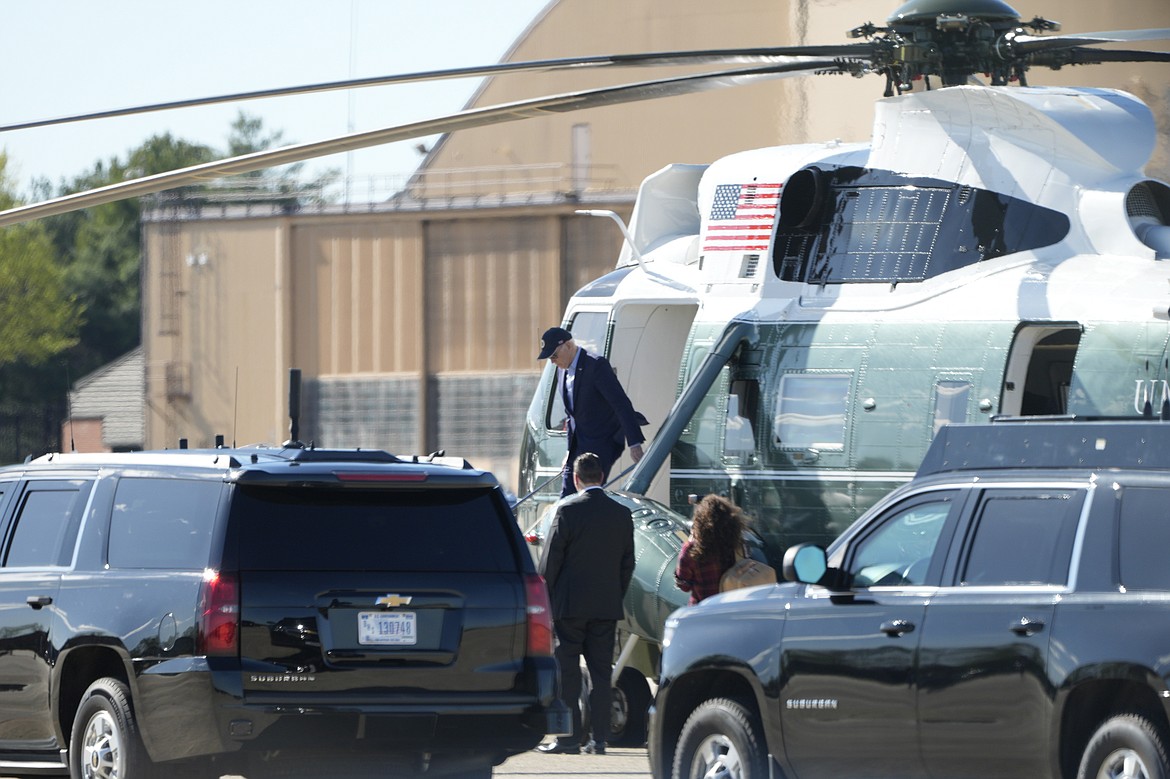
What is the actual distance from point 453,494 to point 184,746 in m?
1.62

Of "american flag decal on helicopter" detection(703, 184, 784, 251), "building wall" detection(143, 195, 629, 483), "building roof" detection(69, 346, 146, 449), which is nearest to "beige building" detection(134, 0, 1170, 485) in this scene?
"building wall" detection(143, 195, 629, 483)

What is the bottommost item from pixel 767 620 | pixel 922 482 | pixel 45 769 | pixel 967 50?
pixel 45 769

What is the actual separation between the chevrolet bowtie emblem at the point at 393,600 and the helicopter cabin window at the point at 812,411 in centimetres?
513

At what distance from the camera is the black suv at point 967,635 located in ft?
22.6

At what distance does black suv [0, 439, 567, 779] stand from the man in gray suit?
7.81ft

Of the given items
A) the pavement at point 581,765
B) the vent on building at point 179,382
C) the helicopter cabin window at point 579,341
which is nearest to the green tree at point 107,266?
the vent on building at point 179,382

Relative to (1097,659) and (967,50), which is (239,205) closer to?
(967,50)

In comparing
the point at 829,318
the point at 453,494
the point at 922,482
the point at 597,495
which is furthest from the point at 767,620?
the point at 829,318

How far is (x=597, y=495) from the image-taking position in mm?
11508

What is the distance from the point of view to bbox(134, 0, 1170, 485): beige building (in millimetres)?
50625

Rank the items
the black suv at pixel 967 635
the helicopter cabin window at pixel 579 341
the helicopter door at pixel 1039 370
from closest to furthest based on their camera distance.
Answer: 1. the black suv at pixel 967 635
2. the helicopter door at pixel 1039 370
3. the helicopter cabin window at pixel 579 341

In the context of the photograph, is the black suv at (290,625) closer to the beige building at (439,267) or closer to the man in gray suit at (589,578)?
the man in gray suit at (589,578)

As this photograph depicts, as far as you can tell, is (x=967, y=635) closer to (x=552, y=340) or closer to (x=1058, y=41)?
(x=552, y=340)

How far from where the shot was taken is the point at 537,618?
8.84 m
